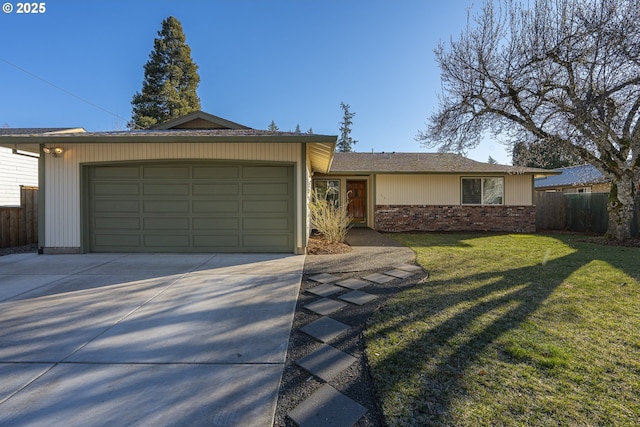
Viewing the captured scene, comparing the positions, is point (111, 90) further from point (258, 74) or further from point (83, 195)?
point (83, 195)

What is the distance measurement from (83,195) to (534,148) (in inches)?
534

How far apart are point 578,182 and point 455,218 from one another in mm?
12260

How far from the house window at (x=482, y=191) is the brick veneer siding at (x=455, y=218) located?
10.8 inches

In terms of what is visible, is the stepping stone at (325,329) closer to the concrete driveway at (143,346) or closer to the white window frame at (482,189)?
the concrete driveway at (143,346)

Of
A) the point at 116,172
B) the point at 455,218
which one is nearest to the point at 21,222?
the point at 116,172

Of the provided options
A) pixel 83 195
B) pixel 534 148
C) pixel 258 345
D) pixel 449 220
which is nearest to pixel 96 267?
pixel 83 195

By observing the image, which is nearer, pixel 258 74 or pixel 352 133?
pixel 258 74

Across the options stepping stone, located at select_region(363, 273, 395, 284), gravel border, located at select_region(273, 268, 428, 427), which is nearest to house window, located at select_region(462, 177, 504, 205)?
stepping stone, located at select_region(363, 273, 395, 284)

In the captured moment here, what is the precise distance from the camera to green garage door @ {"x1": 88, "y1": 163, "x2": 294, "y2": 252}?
23.7 feet

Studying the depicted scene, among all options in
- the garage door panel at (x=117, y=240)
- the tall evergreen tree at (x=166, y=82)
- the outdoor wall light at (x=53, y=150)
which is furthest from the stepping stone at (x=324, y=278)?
the tall evergreen tree at (x=166, y=82)

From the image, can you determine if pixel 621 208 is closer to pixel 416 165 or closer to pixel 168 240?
pixel 416 165

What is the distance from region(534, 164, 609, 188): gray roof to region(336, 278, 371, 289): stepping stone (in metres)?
16.6

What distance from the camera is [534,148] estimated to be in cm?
998
